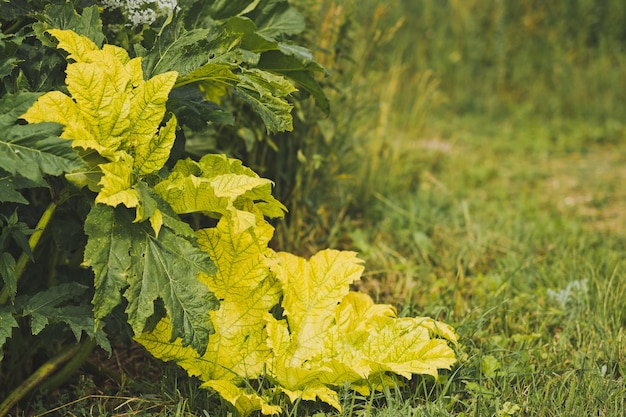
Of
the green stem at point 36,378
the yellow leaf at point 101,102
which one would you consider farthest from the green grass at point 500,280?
the yellow leaf at point 101,102

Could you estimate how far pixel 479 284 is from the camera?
2.72 metres

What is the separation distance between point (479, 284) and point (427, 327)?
876mm

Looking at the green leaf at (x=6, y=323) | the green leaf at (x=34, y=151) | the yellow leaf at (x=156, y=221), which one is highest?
the green leaf at (x=34, y=151)

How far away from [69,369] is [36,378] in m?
0.10

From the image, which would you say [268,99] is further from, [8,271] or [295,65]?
[8,271]

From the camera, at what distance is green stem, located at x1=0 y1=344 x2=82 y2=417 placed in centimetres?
181

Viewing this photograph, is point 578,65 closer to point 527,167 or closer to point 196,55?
point 527,167

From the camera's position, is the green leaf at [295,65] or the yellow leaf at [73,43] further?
the green leaf at [295,65]

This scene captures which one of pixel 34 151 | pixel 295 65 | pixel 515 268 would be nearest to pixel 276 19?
pixel 295 65

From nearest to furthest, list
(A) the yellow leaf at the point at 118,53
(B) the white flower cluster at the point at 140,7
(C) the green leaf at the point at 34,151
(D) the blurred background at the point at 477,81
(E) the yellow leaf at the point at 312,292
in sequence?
(C) the green leaf at the point at 34,151 → (A) the yellow leaf at the point at 118,53 → (B) the white flower cluster at the point at 140,7 → (E) the yellow leaf at the point at 312,292 → (D) the blurred background at the point at 477,81

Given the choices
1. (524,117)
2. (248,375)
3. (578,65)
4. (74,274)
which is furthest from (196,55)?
(578,65)

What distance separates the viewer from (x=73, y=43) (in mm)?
1582

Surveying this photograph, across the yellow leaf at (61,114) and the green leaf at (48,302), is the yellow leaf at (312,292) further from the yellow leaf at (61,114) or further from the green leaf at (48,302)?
the yellow leaf at (61,114)

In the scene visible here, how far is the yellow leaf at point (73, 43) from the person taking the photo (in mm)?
1562
